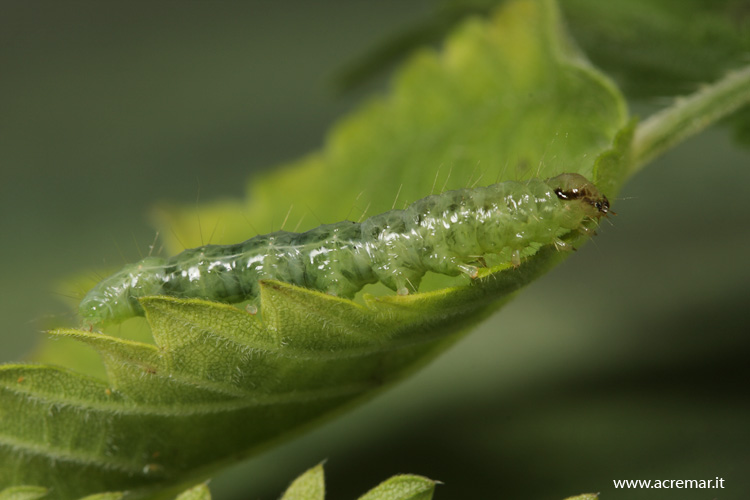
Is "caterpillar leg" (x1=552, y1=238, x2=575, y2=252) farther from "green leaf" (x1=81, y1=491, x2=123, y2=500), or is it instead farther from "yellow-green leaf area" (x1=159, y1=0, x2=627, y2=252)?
"green leaf" (x1=81, y1=491, x2=123, y2=500)

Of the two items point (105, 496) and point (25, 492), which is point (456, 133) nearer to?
point (105, 496)

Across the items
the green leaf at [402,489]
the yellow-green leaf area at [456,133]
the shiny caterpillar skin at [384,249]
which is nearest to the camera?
the green leaf at [402,489]

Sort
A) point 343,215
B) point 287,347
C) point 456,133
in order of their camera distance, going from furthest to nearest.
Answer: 1. point 343,215
2. point 456,133
3. point 287,347

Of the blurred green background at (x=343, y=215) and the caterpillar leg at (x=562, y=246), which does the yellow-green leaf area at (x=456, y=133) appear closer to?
the caterpillar leg at (x=562, y=246)

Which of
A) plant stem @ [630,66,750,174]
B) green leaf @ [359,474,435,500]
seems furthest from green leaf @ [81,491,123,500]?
plant stem @ [630,66,750,174]

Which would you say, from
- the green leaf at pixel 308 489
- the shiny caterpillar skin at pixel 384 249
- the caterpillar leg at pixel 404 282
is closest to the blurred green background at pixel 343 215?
the shiny caterpillar skin at pixel 384 249

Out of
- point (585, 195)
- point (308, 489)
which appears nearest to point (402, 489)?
point (308, 489)

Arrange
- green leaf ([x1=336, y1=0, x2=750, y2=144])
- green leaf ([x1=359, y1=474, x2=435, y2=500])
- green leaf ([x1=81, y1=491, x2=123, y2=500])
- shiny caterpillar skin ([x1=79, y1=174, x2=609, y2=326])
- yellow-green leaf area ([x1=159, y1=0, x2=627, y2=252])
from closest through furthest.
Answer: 1. green leaf ([x1=359, y1=474, x2=435, y2=500])
2. green leaf ([x1=81, y1=491, x2=123, y2=500])
3. shiny caterpillar skin ([x1=79, y1=174, x2=609, y2=326])
4. yellow-green leaf area ([x1=159, y1=0, x2=627, y2=252])
5. green leaf ([x1=336, y1=0, x2=750, y2=144])
